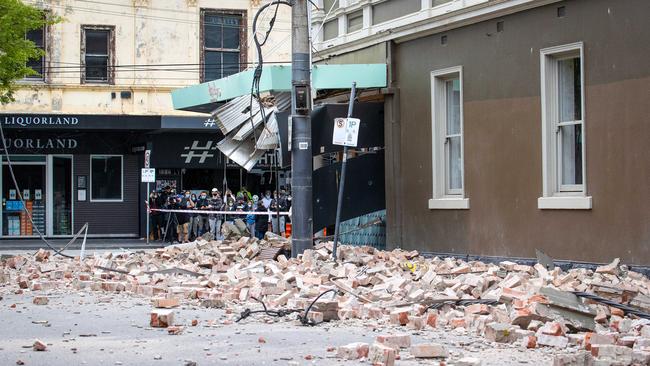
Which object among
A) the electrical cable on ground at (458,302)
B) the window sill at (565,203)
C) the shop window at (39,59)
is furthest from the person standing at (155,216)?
the electrical cable on ground at (458,302)

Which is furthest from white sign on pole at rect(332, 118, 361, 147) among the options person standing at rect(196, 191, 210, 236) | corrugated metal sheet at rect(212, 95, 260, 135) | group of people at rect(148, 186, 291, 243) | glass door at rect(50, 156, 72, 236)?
glass door at rect(50, 156, 72, 236)

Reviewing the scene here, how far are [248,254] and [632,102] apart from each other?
856 cm

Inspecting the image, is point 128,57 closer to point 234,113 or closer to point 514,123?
point 234,113

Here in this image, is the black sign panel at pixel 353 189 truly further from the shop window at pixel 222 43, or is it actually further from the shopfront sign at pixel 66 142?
the shopfront sign at pixel 66 142

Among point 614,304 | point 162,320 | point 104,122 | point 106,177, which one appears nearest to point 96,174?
point 106,177

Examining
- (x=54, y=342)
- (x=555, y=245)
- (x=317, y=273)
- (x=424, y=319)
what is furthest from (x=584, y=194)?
(x=54, y=342)

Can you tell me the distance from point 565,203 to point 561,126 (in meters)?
1.24

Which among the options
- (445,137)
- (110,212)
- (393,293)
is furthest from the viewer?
(110,212)

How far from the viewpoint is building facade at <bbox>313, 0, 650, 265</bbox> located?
14875 mm

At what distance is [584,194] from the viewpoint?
51.2 ft

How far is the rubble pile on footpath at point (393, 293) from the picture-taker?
9859 mm

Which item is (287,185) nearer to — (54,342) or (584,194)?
(584,194)

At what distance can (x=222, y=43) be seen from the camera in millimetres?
38438

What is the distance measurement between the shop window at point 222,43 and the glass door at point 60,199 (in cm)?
647
